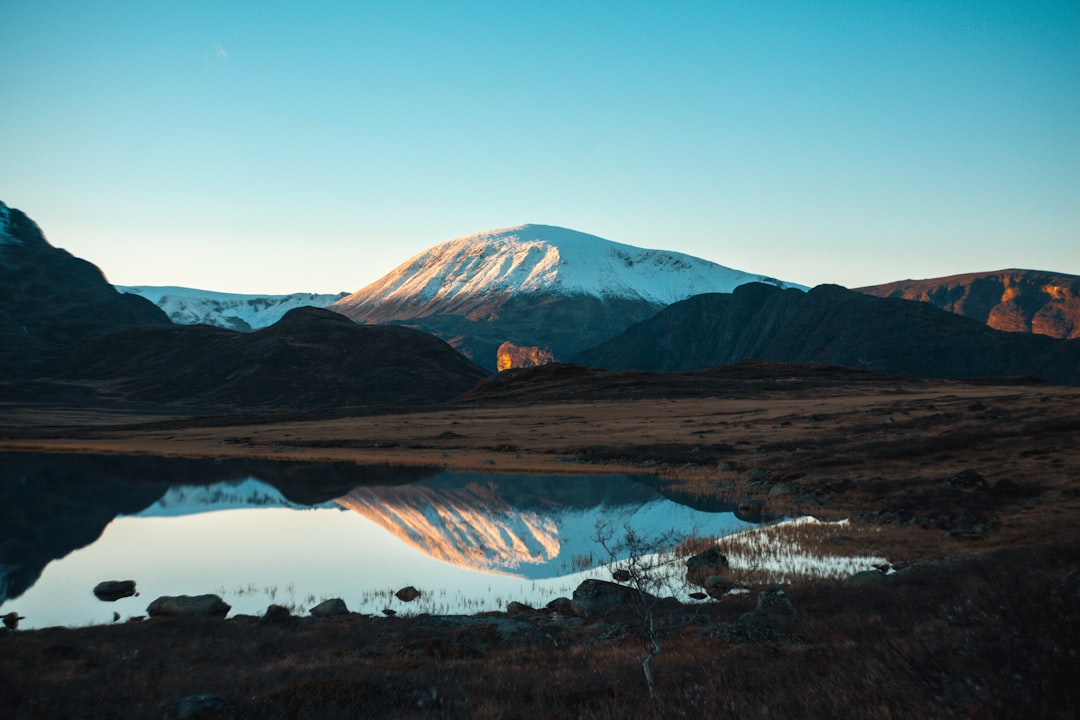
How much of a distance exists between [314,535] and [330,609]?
17.9 m

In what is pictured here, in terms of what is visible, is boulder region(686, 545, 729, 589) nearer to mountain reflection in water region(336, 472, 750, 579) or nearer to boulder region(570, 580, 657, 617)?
mountain reflection in water region(336, 472, 750, 579)

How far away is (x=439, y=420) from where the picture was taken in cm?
10306

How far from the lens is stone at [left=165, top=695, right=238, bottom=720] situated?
10.4 metres

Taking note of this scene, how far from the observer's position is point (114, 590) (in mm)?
25750

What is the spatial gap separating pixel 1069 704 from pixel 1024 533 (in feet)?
73.0

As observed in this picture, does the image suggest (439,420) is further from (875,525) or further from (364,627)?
(364,627)


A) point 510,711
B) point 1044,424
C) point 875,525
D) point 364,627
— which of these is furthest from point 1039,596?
point 1044,424

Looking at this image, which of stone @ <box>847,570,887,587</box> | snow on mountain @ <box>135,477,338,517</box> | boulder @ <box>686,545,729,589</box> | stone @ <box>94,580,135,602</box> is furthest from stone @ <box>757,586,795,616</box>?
snow on mountain @ <box>135,477,338,517</box>

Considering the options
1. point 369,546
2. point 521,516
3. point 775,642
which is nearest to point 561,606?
point 775,642

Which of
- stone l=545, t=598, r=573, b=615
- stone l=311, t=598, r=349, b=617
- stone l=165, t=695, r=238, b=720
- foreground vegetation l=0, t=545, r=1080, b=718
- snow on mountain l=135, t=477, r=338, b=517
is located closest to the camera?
foreground vegetation l=0, t=545, r=1080, b=718

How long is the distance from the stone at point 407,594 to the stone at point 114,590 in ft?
32.6

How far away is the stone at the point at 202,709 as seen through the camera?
1035cm

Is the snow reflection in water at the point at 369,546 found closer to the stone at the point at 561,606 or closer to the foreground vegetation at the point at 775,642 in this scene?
the stone at the point at 561,606

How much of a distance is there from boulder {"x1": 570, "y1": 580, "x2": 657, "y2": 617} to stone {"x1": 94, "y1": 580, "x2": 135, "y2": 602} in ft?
54.7
